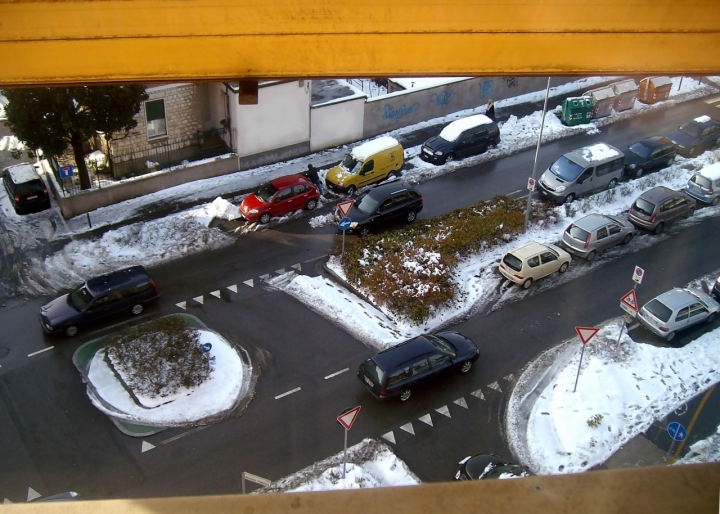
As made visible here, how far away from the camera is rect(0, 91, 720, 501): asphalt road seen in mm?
15633

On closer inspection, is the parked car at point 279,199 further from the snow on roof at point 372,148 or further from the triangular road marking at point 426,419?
the triangular road marking at point 426,419

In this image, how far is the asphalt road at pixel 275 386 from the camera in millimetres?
15633

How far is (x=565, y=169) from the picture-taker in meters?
25.9

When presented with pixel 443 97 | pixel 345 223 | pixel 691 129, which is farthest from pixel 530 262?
pixel 691 129

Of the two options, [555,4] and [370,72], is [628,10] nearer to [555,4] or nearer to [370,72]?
[555,4]

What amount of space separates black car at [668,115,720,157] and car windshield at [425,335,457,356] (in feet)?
55.3

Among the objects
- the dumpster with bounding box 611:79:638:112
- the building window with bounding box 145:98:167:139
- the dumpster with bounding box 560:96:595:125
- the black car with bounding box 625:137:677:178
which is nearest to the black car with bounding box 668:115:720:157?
the black car with bounding box 625:137:677:178

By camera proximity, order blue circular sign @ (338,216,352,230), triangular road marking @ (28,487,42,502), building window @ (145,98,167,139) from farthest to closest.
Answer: building window @ (145,98,167,139), blue circular sign @ (338,216,352,230), triangular road marking @ (28,487,42,502)

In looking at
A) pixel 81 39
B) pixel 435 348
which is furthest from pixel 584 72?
pixel 435 348

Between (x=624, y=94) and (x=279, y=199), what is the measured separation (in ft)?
58.1

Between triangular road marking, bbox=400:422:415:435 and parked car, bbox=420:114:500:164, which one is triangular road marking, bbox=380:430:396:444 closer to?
triangular road marking, bbox=400:422:415:435

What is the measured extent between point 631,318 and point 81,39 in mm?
17440

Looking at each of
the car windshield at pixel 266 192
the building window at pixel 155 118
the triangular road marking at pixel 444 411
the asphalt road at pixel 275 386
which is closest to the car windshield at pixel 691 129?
the asphalt road at pixel 275 386

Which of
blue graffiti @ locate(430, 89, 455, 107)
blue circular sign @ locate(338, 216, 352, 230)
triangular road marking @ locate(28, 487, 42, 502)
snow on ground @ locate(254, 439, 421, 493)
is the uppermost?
blue graffiti @ locate(430, 89, 455, 107)
